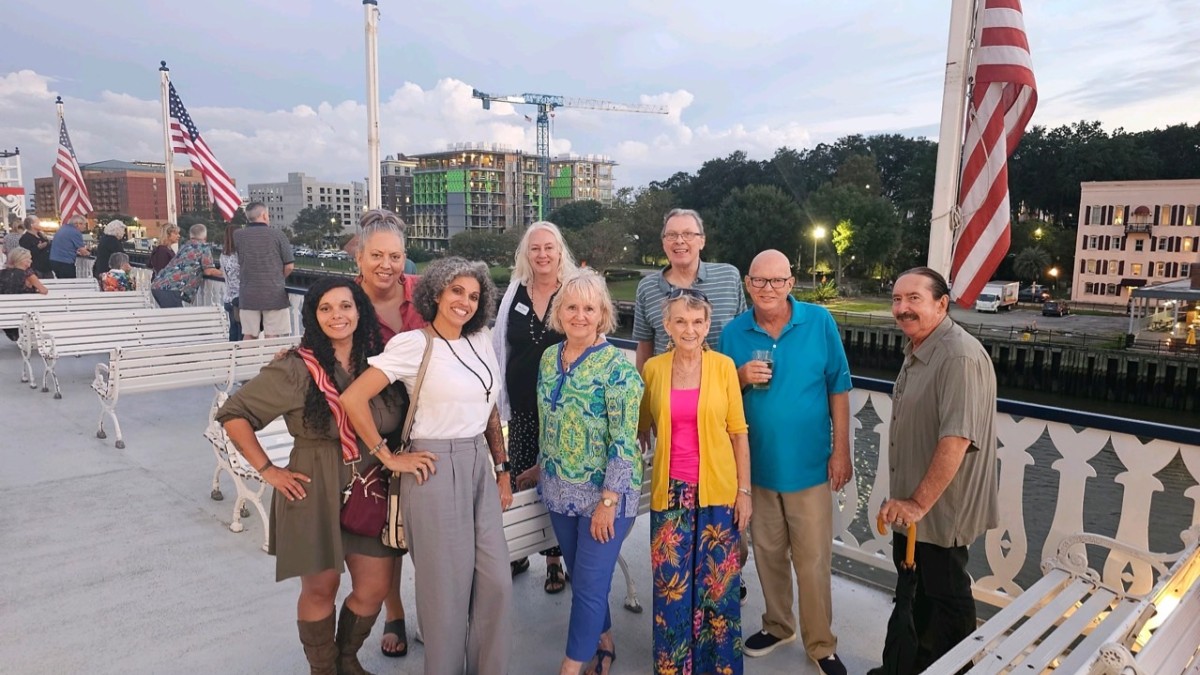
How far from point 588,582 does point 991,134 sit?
10.9 ft

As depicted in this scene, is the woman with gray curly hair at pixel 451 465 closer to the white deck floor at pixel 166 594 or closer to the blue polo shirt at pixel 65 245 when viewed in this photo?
the white deck floor at pixel 166 594

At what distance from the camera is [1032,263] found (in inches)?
1732

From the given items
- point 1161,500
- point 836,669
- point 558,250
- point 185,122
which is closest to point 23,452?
point 558,250

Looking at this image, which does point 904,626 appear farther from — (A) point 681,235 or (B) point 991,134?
(B) point 991,134

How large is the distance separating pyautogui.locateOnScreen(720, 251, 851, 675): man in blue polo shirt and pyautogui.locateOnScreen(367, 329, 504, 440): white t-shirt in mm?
1043

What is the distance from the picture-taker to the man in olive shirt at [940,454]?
2.29m

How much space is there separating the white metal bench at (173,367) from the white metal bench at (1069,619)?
4.88 meters

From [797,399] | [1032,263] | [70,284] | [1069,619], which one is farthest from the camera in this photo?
[1032,263]

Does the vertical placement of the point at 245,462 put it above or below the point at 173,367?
below

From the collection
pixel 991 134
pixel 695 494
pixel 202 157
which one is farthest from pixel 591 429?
pixel 202 157

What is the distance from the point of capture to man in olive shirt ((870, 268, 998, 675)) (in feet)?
7.53

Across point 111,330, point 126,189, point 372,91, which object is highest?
point 126,189

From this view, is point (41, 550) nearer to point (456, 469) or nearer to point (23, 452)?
point (23, 452)

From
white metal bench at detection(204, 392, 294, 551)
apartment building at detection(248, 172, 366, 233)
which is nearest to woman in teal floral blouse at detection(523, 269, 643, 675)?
white metal bench at detection(204, 392, 294, 551)
